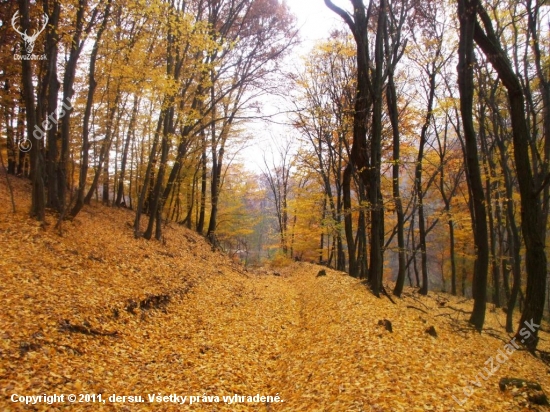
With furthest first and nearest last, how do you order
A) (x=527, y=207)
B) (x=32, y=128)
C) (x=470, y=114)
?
(x=32, y=128)
(x=470, y=114)
(x=527, y=207)

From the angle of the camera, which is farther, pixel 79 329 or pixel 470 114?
pixel 470 114

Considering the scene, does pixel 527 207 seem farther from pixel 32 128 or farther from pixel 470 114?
pixel 32 128

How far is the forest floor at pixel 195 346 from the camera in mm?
4465

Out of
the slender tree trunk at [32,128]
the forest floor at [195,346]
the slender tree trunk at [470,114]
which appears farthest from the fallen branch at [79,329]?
the slender tree trunk at [470,114]

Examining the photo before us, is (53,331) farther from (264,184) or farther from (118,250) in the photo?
(264,184)

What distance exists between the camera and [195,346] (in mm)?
6797

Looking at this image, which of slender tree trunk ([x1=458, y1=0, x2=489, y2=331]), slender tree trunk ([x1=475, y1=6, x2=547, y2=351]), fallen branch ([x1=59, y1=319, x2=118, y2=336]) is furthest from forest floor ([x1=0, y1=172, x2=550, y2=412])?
slender tree trunk ([x1=458, y1=0, x2=489, y2=331])

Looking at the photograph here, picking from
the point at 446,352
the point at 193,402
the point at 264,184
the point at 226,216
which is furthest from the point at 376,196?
the point at 264,184

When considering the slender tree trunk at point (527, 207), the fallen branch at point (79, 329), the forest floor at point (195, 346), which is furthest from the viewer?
the slender tree trunk at point (527, 207)

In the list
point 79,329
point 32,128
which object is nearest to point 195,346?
point 79,329

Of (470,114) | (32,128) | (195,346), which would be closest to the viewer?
(195,346)

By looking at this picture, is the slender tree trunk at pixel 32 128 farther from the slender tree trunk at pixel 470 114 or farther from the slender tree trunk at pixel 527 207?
the slender tree trunk at pixel 527 207

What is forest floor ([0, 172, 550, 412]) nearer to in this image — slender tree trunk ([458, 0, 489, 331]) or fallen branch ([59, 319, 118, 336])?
fallen branch ([59, 319, 118, 336])

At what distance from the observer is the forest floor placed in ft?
14.6
